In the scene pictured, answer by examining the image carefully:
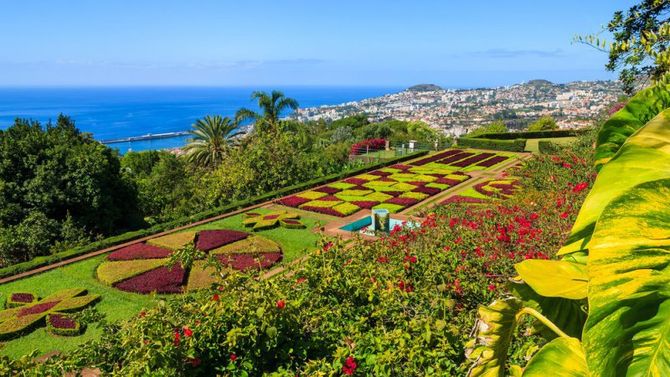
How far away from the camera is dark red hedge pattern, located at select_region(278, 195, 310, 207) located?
743 inches

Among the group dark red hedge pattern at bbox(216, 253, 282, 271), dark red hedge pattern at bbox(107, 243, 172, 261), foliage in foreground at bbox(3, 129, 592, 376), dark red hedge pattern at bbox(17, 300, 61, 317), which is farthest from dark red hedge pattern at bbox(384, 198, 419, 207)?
dark red hedge pattern at bbox(17, 300, 61, 317)

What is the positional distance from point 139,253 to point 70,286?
2.29m

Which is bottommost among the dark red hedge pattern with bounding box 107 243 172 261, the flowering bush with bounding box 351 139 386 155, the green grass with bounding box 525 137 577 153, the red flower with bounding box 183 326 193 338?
the dark red hedge pattern with bounding box 107 243 172 261

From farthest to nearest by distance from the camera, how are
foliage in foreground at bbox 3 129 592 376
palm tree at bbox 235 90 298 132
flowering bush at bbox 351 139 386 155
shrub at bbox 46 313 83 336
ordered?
flowering bush at bbox 351 139 386 155 → palm tree at bbox 235 90 298 132 → shrub at bbox 46 313 83 336 → foliage in foreground at bbox 3 129 592 376

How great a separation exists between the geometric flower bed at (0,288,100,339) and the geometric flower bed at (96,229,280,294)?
1036mm

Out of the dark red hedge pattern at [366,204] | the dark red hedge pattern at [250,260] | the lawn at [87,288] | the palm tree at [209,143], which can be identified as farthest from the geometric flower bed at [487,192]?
the palm tree at [209,143]

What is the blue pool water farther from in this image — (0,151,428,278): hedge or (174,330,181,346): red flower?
(174,330,181,346): red flower

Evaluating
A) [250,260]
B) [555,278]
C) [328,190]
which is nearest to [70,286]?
[250,260]

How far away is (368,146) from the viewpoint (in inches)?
1479

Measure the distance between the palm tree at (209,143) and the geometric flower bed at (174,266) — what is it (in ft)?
45.0

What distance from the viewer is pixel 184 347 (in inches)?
163

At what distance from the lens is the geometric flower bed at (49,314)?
8930mm

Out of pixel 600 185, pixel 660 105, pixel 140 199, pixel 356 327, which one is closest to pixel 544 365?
pixel 600 185

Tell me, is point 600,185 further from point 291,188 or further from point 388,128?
point 388,128
